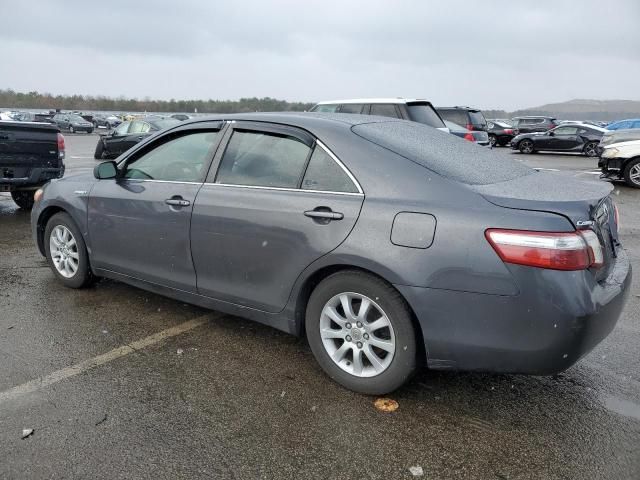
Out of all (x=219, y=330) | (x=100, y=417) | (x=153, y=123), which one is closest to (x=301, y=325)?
(x=219, y=330)

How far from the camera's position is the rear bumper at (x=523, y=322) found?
250cm

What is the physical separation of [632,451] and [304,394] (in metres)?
1.68

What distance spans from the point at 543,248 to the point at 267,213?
159 centimetres

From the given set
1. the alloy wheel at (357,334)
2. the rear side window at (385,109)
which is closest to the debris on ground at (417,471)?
the alloy wheel at (357,334)

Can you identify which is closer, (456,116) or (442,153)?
(442,153)

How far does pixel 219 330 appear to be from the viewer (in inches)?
157

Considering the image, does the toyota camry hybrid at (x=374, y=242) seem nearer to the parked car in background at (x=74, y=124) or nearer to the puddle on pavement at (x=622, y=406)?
the puddle on pavement at (x=622, y=406)

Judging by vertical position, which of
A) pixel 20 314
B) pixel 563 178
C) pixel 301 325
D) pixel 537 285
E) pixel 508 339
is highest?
pixel 563 178

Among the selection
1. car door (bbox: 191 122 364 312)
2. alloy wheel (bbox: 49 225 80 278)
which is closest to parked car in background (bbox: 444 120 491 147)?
alloy wheel (bbox: 49 225 80 278)

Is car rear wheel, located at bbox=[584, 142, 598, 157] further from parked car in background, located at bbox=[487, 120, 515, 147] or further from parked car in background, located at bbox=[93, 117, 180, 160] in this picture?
parked car in background, located at bbox=[93, 117, 180, 160]

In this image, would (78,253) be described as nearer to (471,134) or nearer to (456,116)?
(471,134)

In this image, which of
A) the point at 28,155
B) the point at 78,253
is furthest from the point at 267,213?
the point at 28,155

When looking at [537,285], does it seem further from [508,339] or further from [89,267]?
[89,267]

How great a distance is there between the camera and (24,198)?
914 centimetres
